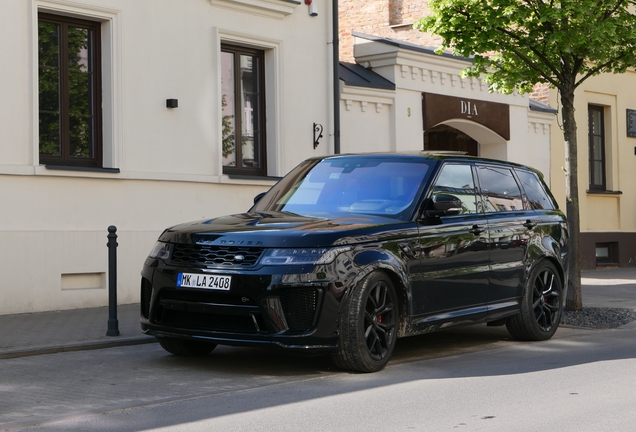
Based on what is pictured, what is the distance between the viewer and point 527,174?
33.9 ft

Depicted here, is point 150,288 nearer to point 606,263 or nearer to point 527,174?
point 527,174

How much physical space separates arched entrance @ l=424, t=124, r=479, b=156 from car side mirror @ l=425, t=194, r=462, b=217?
466 inches

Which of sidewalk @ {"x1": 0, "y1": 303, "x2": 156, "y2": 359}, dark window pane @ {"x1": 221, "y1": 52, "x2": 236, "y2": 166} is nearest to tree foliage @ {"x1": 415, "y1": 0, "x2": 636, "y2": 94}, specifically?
dark window pane @ {"x1": 221, "y1": 52, "x2": 236, "y2": 166}

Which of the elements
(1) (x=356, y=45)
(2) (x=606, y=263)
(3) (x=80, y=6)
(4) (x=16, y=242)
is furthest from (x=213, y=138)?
(2) (x=606, y=263)

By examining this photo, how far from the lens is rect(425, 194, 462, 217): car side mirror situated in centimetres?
822

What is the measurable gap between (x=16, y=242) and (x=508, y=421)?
771cm

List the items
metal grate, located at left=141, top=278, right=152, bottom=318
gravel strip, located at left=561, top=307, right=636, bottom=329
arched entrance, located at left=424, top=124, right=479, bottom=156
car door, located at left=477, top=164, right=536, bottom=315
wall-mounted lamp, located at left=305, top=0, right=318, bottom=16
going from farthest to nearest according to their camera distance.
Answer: arched entrance, located at left=424, top=124, right=479, bottom=156 < wall-mounted lamp, located at left=305, top=0, right=318, bottom=16 < gravel strip, located at left=561, top=307, right=636, bottom=329 < car door, located at left=477, top=164, right=536, bottom=315 < metal grate, located at left=141, top=278, right=152, bottom=318

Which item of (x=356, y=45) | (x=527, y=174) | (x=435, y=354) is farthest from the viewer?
(x=356, y=45)

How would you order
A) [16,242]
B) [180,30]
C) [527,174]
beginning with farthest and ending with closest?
1. [180,30]
2. [16,242]
3. [527,174]

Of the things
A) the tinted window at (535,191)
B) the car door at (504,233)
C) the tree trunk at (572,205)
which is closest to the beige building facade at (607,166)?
the tree trunk at (572,205)

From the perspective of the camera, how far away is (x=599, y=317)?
12172 mm

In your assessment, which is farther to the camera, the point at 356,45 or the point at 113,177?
the point at 356,45

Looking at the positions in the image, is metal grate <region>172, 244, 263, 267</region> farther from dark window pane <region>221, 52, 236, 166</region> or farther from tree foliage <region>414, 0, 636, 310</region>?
dark window pane <region>221, 52, 236, 166</region>

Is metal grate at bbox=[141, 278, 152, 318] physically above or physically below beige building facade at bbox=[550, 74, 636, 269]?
below
